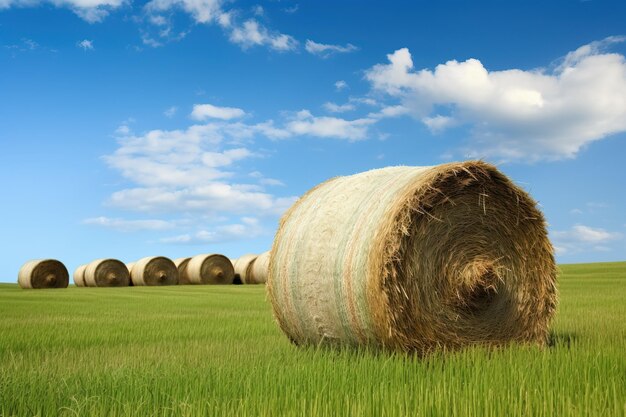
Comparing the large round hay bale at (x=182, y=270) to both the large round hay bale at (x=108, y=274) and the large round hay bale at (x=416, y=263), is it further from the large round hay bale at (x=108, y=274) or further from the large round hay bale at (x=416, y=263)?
the large round hay bale at (x=416, y=263)

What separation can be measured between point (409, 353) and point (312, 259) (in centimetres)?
142

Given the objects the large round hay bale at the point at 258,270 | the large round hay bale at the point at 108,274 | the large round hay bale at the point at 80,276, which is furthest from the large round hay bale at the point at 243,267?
the large round hay bale at the point at 80,276

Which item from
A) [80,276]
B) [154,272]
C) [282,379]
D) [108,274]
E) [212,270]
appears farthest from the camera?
[80,276]

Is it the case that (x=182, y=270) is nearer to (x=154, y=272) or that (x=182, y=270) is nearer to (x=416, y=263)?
(x=154, y=272)

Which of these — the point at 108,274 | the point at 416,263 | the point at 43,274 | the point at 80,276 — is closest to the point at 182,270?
the point at 108,274

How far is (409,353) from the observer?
6031 mm

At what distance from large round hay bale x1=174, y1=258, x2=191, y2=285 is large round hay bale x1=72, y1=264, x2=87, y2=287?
458 centimetres

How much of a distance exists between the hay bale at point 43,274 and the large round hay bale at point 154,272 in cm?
332

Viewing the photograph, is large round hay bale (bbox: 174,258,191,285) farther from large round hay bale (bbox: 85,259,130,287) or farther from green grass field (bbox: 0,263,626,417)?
green grass field (bbox: 0,263,626,417)

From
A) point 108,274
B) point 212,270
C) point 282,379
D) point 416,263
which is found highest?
point 212,270

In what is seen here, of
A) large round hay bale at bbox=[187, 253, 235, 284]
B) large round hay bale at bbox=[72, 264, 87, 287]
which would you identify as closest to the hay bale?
large round hay bale at bbox=[72, 264, 87, 287]

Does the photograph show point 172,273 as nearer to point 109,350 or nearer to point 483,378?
point 109,350

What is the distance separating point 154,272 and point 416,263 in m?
26.3

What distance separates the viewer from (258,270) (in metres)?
31.8
